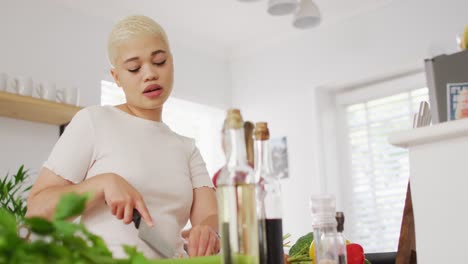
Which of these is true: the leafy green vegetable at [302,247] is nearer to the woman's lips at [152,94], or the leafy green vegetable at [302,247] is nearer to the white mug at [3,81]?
the woman's lips at [152,94]

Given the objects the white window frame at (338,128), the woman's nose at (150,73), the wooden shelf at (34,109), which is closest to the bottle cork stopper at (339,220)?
the woman's nose at (150,73)

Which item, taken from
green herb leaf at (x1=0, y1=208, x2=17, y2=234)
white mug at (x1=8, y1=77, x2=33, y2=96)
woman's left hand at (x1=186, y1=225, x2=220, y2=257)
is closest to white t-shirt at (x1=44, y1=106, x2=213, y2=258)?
woman's left hand at (x1=186, y1=225, x2=220, y2=257)

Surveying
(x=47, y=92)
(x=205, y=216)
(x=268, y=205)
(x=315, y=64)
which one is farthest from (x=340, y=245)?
(x=315, y=64)

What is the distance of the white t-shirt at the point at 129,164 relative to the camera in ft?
3.40

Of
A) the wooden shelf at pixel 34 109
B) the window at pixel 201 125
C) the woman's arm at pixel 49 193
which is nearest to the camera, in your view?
the woman's arm at pixel 49 193

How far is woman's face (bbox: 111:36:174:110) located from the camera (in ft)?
3.67

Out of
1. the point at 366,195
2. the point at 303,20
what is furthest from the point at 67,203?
the point at 366,195

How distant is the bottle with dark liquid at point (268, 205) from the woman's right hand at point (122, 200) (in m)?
0.17

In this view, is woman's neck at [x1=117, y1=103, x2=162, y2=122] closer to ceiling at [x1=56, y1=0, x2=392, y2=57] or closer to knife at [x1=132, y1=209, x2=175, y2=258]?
knife at [x1=132, y1=209, x2=175, y2=258]

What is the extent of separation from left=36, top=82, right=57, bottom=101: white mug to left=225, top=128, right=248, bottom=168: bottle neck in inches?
117

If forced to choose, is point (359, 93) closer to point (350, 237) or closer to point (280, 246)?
point (350, 237)

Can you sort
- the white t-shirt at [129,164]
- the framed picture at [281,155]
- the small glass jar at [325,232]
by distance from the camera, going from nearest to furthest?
the small glass jar at [325,232], the white t-shirt at [129,164], the framed picture at [281,155]

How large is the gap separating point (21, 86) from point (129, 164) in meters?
2.42

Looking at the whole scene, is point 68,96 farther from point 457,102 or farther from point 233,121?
point 233,121
